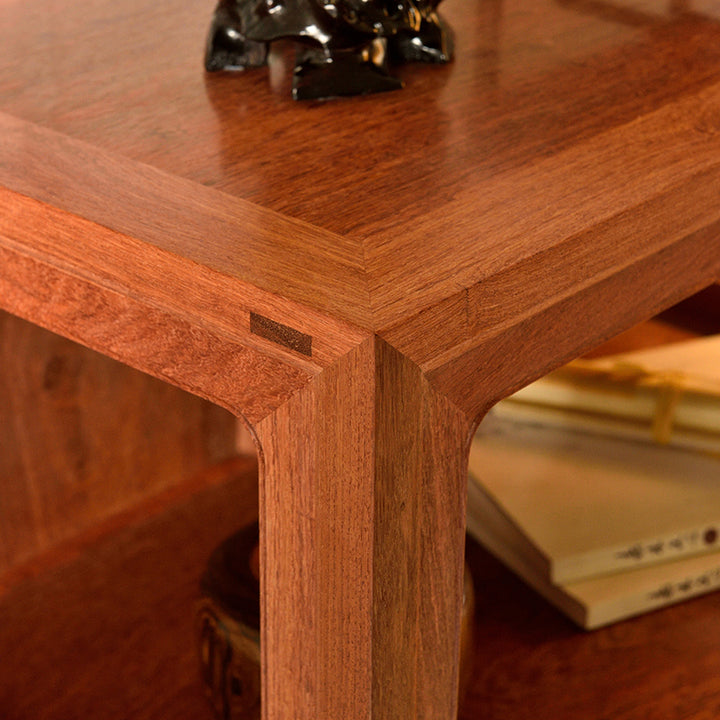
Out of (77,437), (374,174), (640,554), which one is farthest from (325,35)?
(77,437)

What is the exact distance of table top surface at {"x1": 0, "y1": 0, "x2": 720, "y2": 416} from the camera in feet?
1.17

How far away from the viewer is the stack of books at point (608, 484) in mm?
653

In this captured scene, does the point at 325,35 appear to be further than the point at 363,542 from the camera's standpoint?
Yes

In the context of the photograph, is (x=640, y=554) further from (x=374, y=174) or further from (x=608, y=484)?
(x=374, y=174)

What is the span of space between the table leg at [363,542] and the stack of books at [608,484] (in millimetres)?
279

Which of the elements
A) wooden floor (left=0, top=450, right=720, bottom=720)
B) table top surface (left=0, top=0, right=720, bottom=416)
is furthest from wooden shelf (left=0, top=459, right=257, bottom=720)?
table top surface (left=0, top=0, right=720, bottom=416)

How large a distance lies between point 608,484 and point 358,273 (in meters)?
0.40

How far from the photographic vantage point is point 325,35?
0.50m

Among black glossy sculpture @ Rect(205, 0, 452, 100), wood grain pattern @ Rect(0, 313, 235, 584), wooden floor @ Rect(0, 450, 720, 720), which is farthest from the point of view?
wood grain pattern @ Rect(0, 313, 235, 584)

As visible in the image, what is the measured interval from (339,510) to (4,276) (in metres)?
0.16

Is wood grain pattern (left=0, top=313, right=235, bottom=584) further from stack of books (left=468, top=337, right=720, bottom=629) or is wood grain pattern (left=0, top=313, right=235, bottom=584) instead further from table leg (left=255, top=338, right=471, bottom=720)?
table leg (left=255, top=338, right=471, bottom=720)

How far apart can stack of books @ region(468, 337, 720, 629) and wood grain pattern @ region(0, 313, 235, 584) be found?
12.3 inches

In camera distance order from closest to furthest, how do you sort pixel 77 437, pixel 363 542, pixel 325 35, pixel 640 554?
pixel 363 542, pixel 325 35, pixel 640 554, pixel 77 437

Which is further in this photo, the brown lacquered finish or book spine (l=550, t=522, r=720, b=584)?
book spine (l=550, t=522, r=720, b=584)
